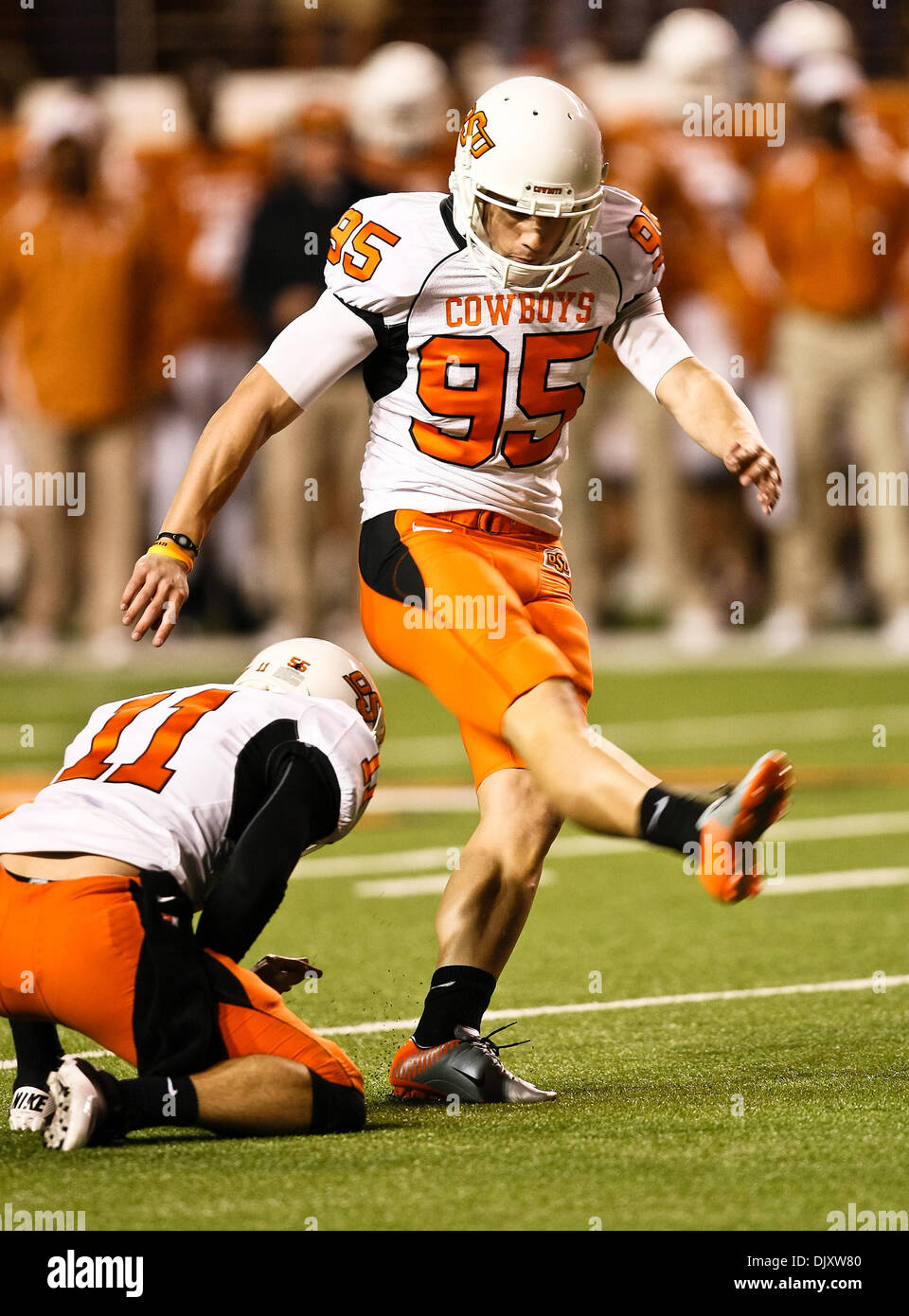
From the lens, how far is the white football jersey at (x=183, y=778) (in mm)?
4207

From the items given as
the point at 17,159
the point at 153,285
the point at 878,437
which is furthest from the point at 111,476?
the point at 878,437

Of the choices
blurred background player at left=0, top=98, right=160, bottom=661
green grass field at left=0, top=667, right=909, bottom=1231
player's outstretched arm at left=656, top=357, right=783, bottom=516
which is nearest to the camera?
green grass field at left=0, top=667, right=909, bottom=1231

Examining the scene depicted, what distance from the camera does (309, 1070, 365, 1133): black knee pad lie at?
4.14 meters

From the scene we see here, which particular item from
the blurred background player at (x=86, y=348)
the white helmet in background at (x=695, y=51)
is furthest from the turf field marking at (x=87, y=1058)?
the white helmet in background at (x=695, y=51)

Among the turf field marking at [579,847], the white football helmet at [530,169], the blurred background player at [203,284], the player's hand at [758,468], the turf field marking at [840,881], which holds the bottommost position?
the turf field marking at [840,881]

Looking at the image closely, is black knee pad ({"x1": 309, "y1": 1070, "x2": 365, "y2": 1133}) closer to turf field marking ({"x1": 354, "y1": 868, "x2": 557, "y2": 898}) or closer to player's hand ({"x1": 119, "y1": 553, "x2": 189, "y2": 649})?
player's hand ({"x1": 119, "y1": 553, "x2": 189, "y2": 649})

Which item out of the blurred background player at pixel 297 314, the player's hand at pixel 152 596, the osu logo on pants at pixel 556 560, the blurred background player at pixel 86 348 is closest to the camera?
the player's hand at pixel 152 596

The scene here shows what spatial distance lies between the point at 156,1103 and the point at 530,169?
1930 millimetres

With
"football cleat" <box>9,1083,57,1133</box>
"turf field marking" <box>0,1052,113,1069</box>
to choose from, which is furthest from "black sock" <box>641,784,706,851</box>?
"turf field marking" <box>0,1052,113,1069</box>

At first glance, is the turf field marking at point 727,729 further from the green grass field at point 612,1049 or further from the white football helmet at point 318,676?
the white football helmet at point 318,676

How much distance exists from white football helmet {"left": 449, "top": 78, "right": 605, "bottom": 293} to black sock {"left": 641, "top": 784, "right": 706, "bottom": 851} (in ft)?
3.99

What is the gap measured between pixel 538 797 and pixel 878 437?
8502 mm

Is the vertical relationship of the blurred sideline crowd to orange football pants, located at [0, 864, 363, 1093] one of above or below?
above

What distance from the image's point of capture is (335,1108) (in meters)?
4.16
